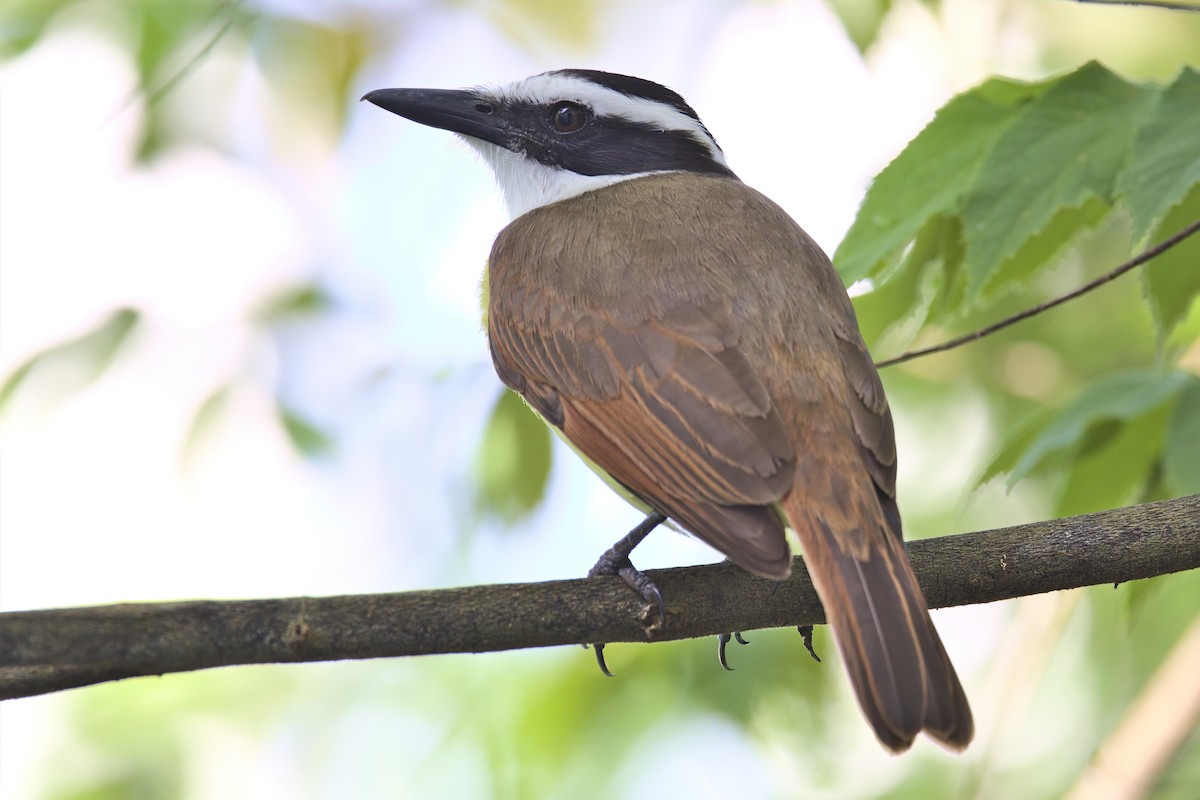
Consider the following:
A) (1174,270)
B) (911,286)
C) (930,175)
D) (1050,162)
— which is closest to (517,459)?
(911,286)

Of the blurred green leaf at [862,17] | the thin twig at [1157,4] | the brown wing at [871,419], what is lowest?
the brown wing at [871,419]

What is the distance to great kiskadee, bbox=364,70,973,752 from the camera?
276 centimetres

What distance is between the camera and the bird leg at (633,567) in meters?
2.84

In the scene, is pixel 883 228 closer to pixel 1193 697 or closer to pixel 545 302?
pixel 545 302

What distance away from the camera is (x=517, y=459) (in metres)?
4.37

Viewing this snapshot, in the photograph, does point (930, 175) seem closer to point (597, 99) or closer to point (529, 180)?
point (597, 99)

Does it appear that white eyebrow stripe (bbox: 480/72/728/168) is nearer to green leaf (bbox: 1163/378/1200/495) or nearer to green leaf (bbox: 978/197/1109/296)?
green leaf (bbox: 978/197/1109/296)

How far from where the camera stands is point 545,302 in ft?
12.5

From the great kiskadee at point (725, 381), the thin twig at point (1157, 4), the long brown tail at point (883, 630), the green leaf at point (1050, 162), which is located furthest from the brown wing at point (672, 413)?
the thin twig at point (1157, 4)

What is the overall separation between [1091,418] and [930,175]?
2.35 feet

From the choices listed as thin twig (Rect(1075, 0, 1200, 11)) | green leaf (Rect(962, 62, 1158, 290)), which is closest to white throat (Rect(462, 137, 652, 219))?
green leaf (Rect(962, 62, 1158, 290))

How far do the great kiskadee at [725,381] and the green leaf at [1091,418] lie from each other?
43cm

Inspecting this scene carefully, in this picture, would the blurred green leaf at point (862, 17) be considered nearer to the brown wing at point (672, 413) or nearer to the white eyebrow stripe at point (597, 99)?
the white eyebrow stripe at point (597, 99)

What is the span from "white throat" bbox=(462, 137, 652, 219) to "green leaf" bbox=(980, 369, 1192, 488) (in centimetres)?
171
